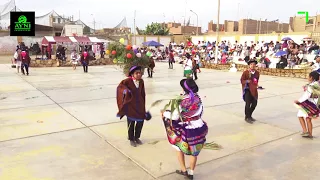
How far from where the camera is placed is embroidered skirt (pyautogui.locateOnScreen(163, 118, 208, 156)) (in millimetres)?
3746

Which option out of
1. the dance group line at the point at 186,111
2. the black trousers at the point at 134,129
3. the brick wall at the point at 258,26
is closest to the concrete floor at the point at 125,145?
the black trousers at the point at 134,129

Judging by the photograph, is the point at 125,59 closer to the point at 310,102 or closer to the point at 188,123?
the point at 188,123

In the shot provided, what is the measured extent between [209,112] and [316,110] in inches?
108

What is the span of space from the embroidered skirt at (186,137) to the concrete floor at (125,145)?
0.50 meters

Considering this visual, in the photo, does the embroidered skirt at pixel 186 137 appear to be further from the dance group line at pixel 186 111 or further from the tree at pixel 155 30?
the tree at pixel 155 30

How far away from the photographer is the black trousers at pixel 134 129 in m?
5.19

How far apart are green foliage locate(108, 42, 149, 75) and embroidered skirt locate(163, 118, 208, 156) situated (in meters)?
2.17

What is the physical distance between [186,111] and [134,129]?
1764mm

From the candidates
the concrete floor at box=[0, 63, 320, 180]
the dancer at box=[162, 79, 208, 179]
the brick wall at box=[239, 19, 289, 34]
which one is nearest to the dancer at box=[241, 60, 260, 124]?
the concrete floor at box=[0, 63, 320, 180]

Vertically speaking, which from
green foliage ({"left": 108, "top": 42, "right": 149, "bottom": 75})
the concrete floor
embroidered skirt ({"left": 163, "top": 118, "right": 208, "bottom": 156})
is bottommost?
the concrete floor

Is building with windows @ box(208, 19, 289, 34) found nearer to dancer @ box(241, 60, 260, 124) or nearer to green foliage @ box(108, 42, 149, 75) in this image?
dancer @ box(241, 60, 260, 124)

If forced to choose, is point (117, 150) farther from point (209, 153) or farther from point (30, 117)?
point (30, 117)

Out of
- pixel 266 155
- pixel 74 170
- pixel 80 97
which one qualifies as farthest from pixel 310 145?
pixel 80 97

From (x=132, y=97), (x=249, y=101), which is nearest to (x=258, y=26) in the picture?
(x=249, y=101)
